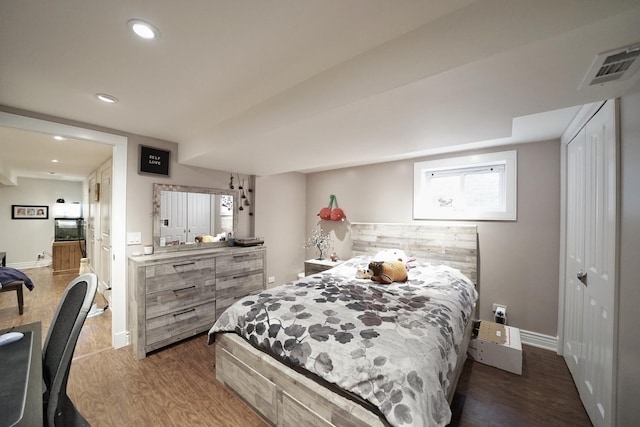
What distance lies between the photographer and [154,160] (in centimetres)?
282

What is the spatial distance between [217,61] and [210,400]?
239cm

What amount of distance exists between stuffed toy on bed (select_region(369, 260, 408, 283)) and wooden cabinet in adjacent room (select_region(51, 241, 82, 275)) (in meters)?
7.19

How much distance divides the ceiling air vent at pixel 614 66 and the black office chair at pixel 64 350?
91.8 inches

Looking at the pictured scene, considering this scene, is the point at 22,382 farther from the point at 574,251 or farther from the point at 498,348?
the point at 574,251

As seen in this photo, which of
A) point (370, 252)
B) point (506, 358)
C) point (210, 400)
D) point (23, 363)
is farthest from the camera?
point (370, 252)

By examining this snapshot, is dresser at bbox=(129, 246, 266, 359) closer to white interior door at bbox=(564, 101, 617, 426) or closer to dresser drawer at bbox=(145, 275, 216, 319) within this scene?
dresser drawer at bbox=(145, 275, 216, 319)

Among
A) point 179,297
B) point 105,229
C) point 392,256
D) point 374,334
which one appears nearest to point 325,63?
point 374,334

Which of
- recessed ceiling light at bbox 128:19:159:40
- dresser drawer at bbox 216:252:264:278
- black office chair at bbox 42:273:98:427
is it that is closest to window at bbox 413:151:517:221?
dresser drawer at bbox 216:252:264:278

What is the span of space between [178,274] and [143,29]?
2.19m

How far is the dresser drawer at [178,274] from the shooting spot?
2.42m

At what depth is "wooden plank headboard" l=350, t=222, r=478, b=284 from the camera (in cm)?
288

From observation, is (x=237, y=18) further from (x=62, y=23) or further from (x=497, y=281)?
(x=497, y=281)

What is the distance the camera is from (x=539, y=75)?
1.14m

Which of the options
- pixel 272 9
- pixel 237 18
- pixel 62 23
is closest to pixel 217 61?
pixel 237 18
